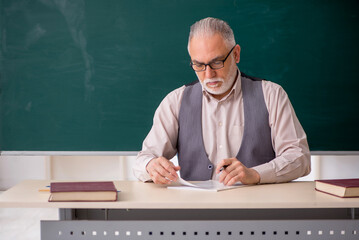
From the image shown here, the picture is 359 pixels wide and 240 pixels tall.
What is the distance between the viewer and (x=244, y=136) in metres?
2.39

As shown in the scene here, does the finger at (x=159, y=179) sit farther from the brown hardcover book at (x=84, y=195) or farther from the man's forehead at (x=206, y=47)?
the man's forehead at (x=206, y=47)

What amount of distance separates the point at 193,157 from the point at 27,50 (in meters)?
2.02

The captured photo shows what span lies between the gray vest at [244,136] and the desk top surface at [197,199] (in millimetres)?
456

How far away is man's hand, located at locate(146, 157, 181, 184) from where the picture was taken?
1939 mm

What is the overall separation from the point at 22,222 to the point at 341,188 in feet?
10.4

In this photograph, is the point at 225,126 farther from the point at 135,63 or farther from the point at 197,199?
the point at 135,63

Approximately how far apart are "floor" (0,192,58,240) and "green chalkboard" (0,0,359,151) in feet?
2.23

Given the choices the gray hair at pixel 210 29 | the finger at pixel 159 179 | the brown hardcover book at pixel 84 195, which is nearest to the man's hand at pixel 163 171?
the finger at pixel 159 179

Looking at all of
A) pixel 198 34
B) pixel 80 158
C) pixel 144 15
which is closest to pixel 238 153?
pixel 198 34

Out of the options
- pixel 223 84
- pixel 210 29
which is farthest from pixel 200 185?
pixel 210 29

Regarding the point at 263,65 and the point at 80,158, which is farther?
the point at 80,158

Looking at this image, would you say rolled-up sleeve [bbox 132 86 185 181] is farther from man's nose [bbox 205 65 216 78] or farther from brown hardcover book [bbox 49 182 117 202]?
brown hardcover book [bbox 49 182 117 202]

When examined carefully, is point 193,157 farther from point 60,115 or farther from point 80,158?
point 80,158

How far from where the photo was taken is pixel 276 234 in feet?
5.66
